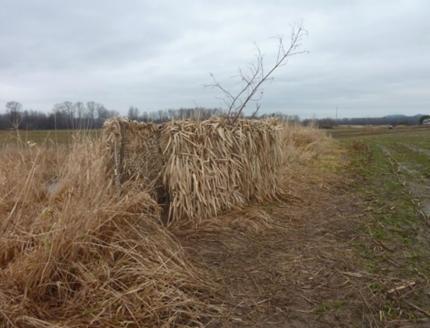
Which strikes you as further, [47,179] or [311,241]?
[47,179]

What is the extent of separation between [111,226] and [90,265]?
500 millimetres

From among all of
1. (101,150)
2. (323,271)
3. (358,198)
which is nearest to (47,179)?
(101,150)

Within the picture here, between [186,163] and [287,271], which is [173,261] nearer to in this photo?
[287,271]

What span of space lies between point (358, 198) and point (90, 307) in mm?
5480

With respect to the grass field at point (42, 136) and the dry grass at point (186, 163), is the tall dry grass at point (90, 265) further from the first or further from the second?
the grass field at point (42, 136)

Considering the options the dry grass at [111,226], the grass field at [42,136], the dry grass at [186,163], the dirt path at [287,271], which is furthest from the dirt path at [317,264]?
the grass field at [42,136]

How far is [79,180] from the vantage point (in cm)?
435

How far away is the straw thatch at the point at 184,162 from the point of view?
5020 millimetres

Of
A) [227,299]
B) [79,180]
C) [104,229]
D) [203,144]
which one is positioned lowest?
[227,299]

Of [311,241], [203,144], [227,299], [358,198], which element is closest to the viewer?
[227,299]

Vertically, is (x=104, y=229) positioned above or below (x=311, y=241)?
above

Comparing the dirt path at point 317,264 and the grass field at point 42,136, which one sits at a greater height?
the grass field at point 42,136

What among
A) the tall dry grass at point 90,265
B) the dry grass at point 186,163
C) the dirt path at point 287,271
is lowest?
the dirt path at point 287,271

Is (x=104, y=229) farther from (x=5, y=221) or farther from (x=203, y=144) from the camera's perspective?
(x=203, y=144)
